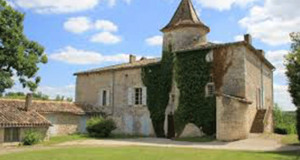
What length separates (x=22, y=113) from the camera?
848 inches

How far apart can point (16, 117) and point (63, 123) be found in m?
6.56

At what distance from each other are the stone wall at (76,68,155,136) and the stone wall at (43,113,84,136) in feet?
10.3

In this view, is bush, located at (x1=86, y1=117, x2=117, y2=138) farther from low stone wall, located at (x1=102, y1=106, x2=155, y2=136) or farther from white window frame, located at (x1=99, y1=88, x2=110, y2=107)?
white window frame, located at (x1=99, y1=88, x2=110, y2=107)

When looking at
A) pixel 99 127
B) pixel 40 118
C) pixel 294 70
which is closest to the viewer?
pixel 294 70

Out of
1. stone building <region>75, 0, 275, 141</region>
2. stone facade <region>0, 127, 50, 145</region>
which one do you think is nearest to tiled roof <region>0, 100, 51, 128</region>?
stone facade <region>0, 127, 50, 145</region>

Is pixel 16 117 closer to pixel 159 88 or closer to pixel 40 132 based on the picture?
pixel 40 132

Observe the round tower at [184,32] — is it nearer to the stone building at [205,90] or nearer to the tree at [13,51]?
the stone building at [205,90]

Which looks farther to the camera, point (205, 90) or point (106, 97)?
point (106, 97)

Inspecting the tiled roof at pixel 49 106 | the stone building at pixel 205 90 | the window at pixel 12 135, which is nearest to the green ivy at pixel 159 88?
the stone building at pixel 205 90

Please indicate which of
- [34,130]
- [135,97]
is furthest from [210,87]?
[34,130]

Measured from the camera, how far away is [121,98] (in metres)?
28.9

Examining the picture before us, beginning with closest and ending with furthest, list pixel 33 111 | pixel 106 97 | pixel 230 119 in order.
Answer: pixel 230 119 → pixel 33 111 → pixel 106 97

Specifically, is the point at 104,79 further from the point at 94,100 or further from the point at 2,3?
the point at 2,3

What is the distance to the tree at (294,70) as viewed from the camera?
15830 millimetres
